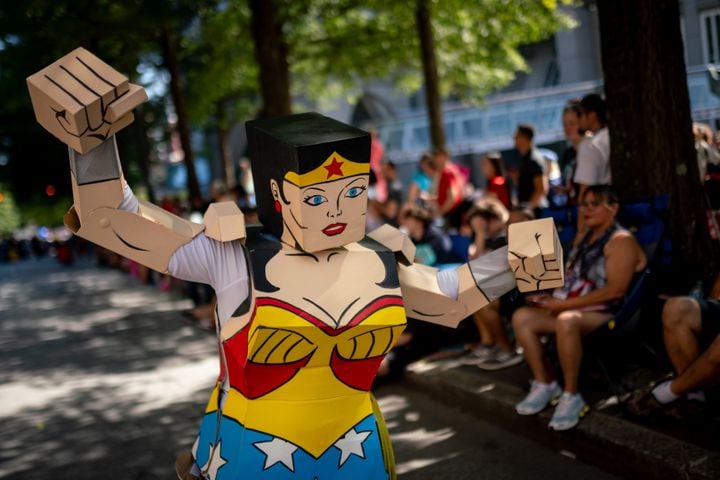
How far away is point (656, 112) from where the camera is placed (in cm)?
524

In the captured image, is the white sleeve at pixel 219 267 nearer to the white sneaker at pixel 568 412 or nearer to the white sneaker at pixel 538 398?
the white sneaker at pixel 568 412

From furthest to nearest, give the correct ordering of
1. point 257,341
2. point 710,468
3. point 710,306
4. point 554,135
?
point 554,135 < point 710,306 < point 710,468 < point 257,341

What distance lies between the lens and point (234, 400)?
302 cm

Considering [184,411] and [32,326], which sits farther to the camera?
[32,326]

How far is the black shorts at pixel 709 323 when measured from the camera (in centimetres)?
419

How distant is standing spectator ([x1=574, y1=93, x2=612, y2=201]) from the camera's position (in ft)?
19.1

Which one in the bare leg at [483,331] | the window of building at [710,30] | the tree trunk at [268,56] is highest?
the tree trunk at [268,56]

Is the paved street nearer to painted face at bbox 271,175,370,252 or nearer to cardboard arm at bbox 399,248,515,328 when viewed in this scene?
cardboard arm at bbox 399,248,515,328

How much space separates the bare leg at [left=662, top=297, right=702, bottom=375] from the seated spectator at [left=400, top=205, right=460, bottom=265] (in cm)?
283

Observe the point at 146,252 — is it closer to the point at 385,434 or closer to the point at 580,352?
the point at 385,434

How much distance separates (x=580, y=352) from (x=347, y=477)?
7.40 ft

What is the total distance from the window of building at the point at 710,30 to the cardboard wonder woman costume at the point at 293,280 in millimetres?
4096

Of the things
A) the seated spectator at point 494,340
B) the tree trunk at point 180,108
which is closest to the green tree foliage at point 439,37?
the tree trunk at point 180,108

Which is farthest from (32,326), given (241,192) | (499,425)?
(499,425)
